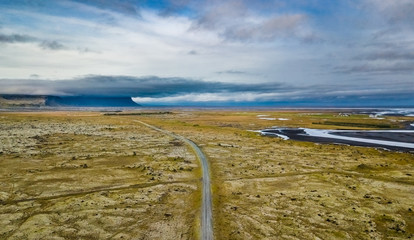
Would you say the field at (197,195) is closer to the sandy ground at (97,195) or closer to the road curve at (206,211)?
the sandy ground at (97,195)

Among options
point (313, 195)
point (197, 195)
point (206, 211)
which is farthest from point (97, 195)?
point (313, 195)

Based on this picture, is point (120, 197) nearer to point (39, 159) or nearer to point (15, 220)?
point (15, 220)

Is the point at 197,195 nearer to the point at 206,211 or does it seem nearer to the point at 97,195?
the point at 206,211

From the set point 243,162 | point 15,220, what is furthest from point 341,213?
point 15,220

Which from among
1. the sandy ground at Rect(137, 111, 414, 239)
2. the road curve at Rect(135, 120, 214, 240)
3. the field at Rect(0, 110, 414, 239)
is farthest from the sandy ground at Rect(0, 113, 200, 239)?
the sandy ground at Rect(137, 111, 414, 239)

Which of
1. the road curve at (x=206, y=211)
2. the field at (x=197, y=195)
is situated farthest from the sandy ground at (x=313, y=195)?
the road curve at (x=206, y=211)

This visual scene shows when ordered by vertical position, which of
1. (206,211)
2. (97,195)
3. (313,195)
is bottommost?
(206,211)

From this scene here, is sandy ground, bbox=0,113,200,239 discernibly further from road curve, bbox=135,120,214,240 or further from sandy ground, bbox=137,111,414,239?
sandy ground, bbox=137,111,414,239

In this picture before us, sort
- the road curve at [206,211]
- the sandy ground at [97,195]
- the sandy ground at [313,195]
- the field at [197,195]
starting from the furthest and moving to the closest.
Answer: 1. the sandy ground at [313,195]
2. the field at [197,195]
3. the sandy ground at [97,195]
4. the road curve at [206,211]
